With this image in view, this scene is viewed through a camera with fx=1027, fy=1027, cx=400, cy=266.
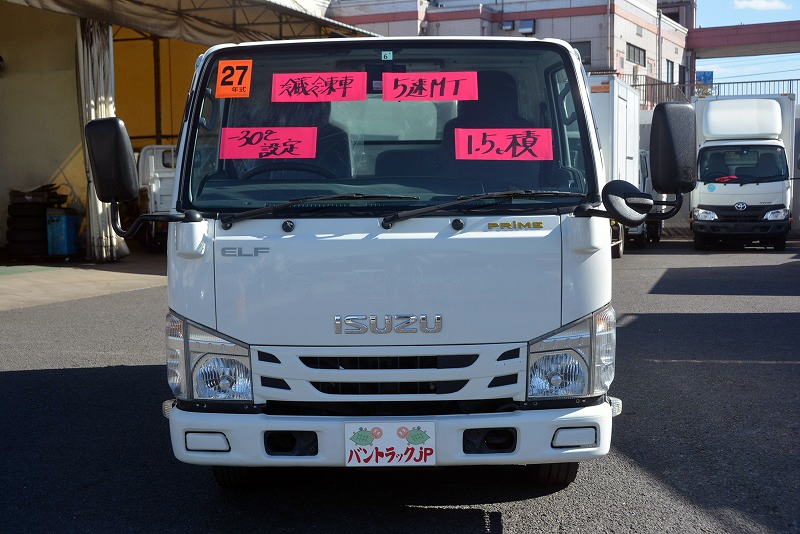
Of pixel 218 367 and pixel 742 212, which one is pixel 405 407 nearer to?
pixel 218 367

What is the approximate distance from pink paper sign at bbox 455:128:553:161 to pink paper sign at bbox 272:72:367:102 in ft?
1.71

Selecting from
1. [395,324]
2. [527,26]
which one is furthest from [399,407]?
[527,26]

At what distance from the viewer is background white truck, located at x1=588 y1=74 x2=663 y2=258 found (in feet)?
59.2

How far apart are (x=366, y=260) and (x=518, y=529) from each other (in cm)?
135

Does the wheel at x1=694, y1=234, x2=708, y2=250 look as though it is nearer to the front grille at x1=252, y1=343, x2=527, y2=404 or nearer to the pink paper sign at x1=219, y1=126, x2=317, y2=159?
the pink paper sign at x1=219, y1=126, x2=317, y2=159

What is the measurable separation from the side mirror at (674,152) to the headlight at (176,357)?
214 centimetres

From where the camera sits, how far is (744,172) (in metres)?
21.2

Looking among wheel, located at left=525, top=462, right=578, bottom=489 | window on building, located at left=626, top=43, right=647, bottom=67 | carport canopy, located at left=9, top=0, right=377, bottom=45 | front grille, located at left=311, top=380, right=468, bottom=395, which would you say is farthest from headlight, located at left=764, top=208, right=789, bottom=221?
window on building, located at left=626, top=43, right=647, bottom=67

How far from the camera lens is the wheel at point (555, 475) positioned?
4.84m

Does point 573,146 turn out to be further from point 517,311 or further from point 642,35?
point 642,35

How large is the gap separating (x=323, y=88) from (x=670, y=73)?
134 ft

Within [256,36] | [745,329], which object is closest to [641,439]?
[745,329]

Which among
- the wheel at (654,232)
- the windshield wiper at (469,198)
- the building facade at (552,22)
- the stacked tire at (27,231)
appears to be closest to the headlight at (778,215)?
the wheel at (654,232)

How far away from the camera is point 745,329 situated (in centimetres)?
1020
